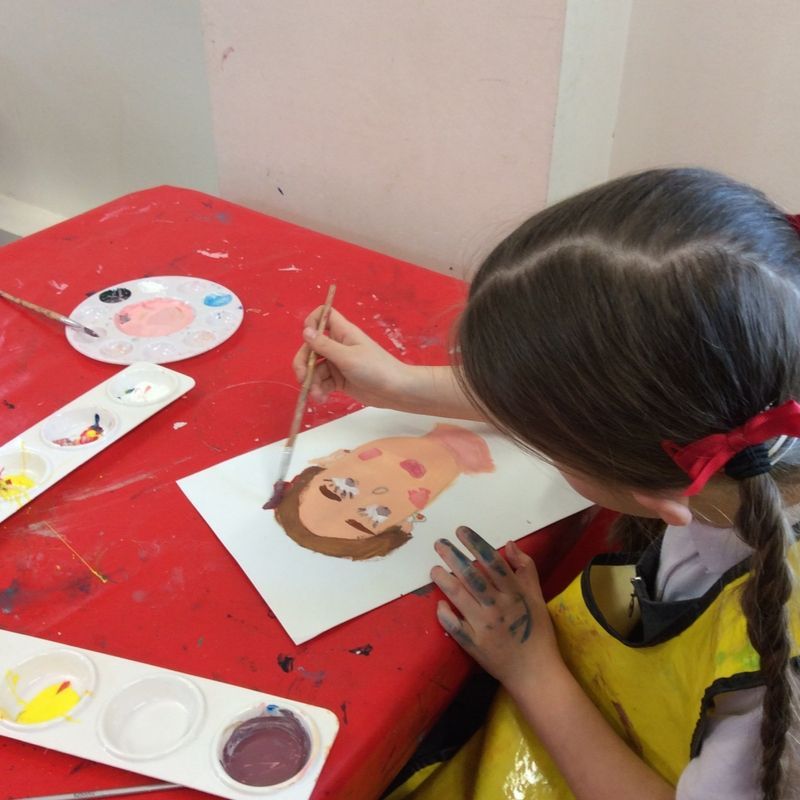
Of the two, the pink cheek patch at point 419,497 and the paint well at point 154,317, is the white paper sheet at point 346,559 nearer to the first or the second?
the pink cheek patch at point 419,497

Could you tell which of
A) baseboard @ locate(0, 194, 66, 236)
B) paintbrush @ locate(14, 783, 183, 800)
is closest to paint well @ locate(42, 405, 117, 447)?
paintbrush @ locate(14, 783, 183, 800)

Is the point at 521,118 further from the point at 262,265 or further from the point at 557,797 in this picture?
the point at 557,797

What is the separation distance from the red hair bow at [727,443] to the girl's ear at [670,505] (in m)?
0.02

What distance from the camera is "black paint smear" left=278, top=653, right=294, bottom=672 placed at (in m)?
0.59

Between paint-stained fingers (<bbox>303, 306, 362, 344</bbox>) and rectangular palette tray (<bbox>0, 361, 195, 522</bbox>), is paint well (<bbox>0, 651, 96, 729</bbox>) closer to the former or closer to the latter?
rectangular palette tray (<bbox>0, 361, 195, 522</bbox>)

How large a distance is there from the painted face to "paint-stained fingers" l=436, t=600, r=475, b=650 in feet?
0.34

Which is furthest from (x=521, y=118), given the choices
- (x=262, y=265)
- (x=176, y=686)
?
(x=176, y=686)

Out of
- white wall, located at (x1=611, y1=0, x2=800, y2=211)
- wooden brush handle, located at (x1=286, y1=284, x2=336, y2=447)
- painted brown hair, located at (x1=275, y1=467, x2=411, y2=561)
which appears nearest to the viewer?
painted brown hair, located at (x1=275, y1=467, x2=411, y2=561)

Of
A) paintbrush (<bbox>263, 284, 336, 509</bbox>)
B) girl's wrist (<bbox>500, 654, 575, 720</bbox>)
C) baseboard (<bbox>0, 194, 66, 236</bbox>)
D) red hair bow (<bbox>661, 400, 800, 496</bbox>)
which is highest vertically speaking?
red hair bow (<bbox>661, 400, 800, 496</bbox>)

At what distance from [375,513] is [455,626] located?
14 cm

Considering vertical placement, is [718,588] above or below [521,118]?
below

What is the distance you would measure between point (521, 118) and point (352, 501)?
1.85 ft

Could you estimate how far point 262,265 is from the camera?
108 cm

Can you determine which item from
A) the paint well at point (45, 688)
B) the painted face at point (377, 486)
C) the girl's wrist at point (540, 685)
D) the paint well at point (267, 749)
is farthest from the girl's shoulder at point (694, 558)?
the paint well at point (45, 688)
